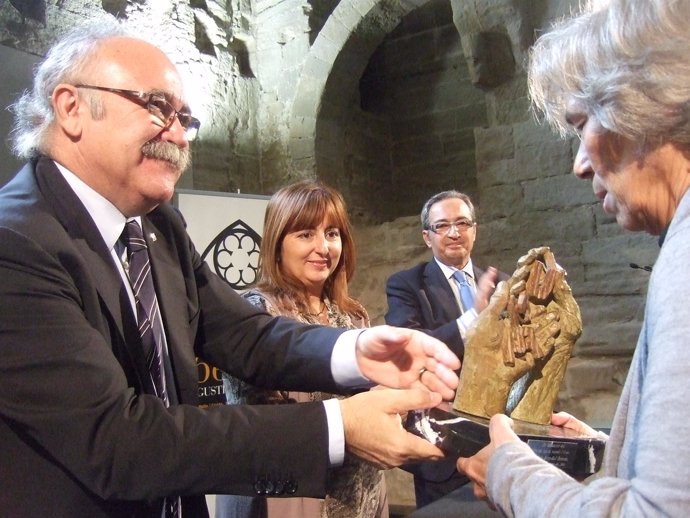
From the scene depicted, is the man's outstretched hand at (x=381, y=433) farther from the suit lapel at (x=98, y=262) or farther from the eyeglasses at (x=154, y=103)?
the eyeglasses at (x=154, y=103)

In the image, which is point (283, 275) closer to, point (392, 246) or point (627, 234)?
point (627, 234)

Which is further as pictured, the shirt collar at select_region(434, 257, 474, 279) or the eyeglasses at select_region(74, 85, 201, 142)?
the shirt collar at select_region(434, 257, 474, 279)

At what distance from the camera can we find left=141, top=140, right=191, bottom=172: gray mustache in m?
1.47

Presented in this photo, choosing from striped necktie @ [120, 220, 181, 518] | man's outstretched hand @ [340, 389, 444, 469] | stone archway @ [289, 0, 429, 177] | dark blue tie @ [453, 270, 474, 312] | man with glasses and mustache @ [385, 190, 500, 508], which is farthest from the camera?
stone archway @ [289, 0, 429, 177]

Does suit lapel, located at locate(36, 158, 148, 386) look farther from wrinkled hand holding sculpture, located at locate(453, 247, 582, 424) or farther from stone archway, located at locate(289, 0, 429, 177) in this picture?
stone archway, located at locate(289, 0, 429, 177)

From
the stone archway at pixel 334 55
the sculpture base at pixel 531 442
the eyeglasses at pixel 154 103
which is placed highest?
the stone archway at pixel 334 55

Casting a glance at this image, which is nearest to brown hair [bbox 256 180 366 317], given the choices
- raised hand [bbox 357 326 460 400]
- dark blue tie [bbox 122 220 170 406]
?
raised hand [bbox 357 326 460 400]

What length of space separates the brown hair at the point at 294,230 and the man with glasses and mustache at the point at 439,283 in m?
0.55

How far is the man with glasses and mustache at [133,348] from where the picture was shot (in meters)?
1.12

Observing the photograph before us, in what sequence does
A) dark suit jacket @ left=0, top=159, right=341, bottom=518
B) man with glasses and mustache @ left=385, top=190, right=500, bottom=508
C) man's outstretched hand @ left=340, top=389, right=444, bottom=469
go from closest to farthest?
dark suit jacket @ left=0, top=159, right=341, bottom=518 → man's outstretched hand @ left=340, top=389, right=444, bottom=469 → man with glasses and mustache @ left=385, top=190, right=500, bottom=508

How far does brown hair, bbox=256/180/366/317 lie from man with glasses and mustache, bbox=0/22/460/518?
1.21 ft

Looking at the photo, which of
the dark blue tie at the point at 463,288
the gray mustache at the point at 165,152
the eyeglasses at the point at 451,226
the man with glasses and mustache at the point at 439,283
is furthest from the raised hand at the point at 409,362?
the eyeglasses at the point at 451,226

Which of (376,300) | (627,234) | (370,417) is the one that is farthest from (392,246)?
(370,417)

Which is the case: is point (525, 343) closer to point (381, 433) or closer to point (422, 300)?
point (381, 433)
